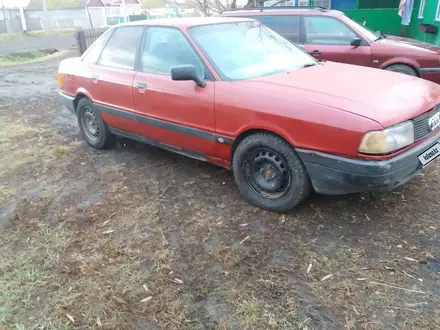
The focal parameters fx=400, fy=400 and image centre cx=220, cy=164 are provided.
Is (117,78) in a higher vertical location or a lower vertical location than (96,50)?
lower

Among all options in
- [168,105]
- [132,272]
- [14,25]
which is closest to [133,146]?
[168,105]

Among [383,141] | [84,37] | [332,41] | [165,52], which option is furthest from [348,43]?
[84,37]

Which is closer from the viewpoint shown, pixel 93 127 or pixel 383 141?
pixel 383 141

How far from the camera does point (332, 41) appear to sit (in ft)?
22.9

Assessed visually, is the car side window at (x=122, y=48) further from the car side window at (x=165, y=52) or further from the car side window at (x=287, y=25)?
the car side window at (x=287, y=25)

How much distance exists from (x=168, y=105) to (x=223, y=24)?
108 cm

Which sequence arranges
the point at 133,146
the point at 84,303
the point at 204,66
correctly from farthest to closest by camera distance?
the point at 133,146, the point at 204,66, the point at 84,303

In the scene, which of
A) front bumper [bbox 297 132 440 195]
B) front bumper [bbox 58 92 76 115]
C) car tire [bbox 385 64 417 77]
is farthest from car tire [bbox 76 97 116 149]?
car tire [bbox 385 64 417 77]

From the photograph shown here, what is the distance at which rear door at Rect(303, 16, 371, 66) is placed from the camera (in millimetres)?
6789

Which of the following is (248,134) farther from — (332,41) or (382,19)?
(382,19)

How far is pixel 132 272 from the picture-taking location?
2.95 metres

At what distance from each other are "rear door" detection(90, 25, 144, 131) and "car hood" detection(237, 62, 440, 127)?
1.58 m

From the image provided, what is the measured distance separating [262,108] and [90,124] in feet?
9.80

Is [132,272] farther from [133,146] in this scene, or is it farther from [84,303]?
[133,146]
